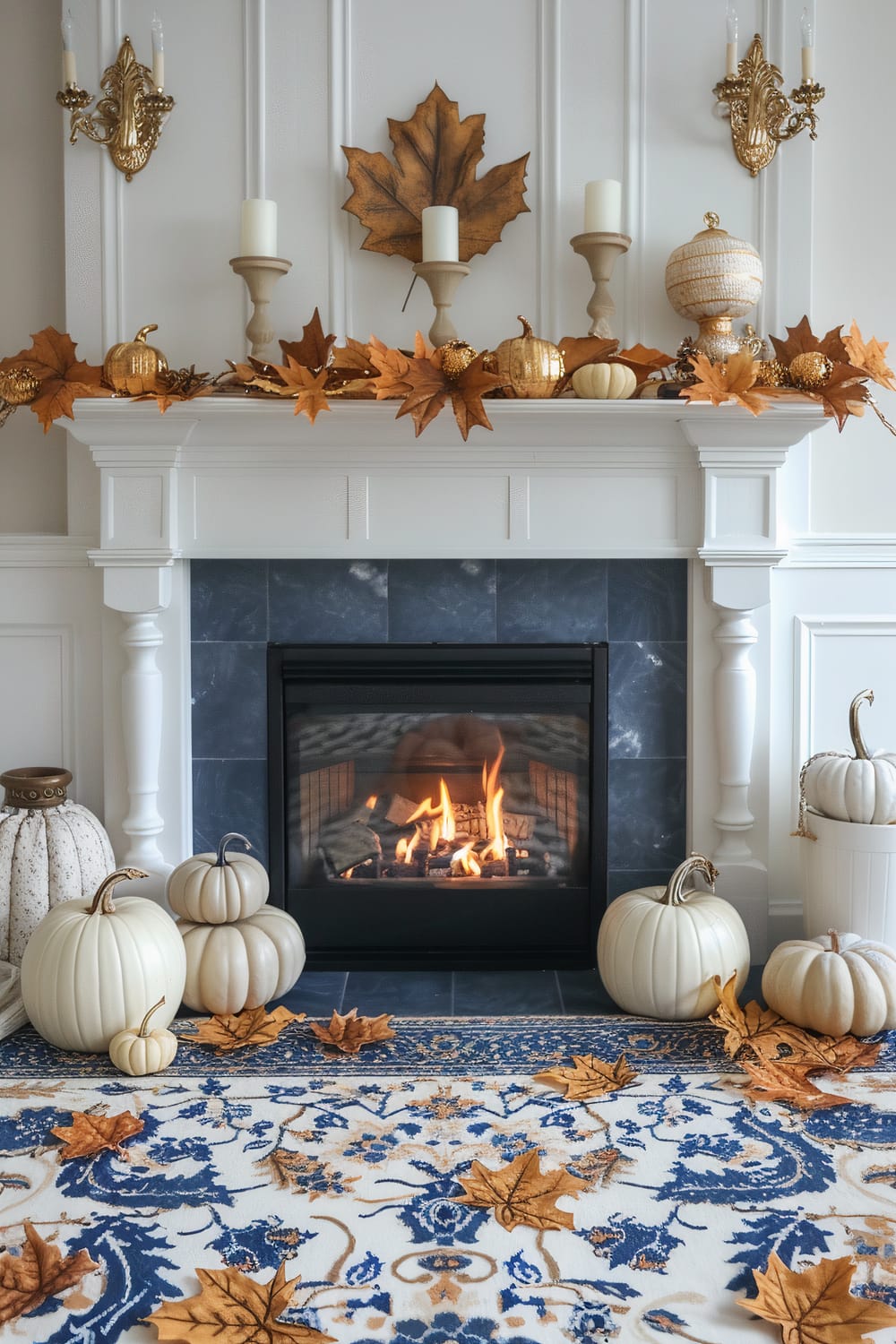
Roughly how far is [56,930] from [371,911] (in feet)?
2.68

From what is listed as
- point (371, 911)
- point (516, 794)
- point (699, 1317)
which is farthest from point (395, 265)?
point (699, 1317)

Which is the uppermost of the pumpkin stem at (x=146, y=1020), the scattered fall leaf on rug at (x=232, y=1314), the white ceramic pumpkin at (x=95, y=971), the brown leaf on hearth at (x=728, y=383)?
the brown leaf on hearth at (x=728, y=383)

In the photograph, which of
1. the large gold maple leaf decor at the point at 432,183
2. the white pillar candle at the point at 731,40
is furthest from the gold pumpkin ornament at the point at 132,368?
the white pillar candle at the point at 731,40

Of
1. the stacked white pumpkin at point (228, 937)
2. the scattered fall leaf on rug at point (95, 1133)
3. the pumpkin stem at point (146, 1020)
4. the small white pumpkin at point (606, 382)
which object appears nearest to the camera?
the scattered fall leaf on rug at point (95, 1133)

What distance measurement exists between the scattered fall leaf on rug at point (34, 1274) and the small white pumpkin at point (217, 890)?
85 cm

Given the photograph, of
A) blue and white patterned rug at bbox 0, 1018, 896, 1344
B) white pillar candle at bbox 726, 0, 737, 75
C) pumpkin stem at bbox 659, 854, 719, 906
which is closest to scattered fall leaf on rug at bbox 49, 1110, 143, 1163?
blue and white patterned rug at bbox 0, 1018, 896, 1344

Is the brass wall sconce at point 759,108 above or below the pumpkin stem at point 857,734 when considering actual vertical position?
above

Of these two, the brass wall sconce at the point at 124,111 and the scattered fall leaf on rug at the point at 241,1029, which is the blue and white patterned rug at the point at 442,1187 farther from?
the brass wall sconce at the point at 124,111

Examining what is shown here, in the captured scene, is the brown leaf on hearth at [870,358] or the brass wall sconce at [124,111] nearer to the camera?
the brown leaf on hearth at [870,358]

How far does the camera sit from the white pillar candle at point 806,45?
2.59 metres

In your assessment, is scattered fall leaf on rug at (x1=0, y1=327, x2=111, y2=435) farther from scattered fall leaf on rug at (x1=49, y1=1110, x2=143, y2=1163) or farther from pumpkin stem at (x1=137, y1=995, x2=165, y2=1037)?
scattered fall leaf on rug at (x1=49, y1=1110, x2=143, y2=1163)

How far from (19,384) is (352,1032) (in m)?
1.58

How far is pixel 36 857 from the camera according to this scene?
8.13ft

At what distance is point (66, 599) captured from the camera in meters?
2.75
